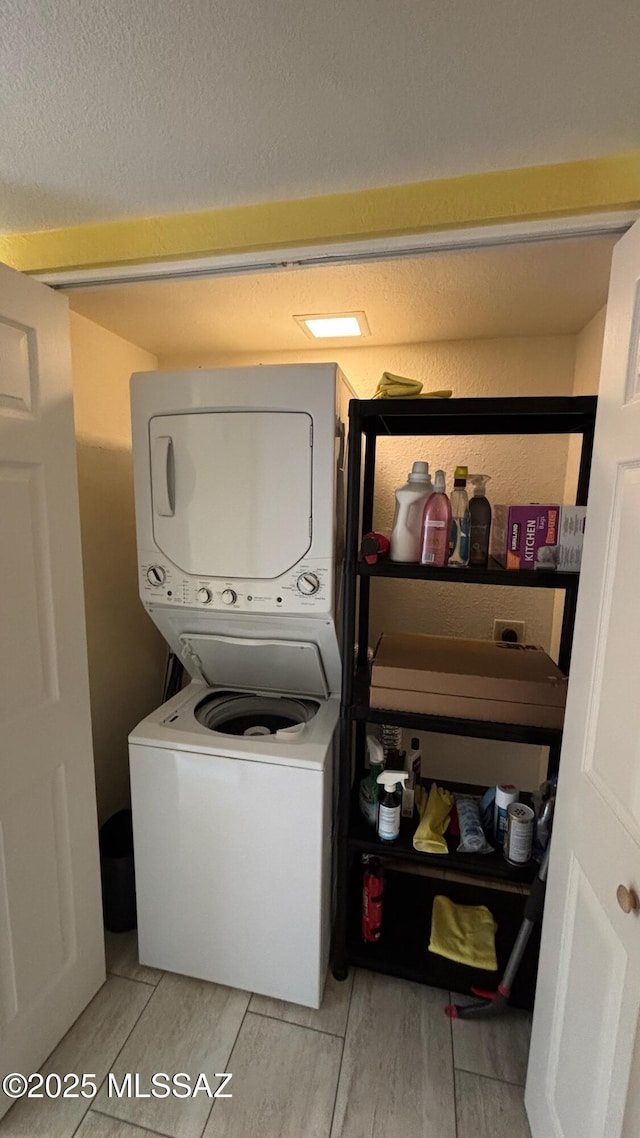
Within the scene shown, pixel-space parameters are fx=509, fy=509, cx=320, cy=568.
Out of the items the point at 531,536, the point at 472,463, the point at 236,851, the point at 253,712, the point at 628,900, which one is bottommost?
the point at 236,851

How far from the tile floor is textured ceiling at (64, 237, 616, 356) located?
6.82ft

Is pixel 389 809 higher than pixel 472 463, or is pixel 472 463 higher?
pixel 472 463

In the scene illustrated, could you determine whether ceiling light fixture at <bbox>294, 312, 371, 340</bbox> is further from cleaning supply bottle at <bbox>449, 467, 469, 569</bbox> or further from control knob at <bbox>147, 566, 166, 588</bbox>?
control knob at <bbox>147, 566, 166, 588</bbox>

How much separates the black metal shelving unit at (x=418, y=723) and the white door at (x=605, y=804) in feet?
0.77

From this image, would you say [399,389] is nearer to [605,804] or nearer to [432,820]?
[605,804]

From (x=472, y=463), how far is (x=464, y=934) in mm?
1650

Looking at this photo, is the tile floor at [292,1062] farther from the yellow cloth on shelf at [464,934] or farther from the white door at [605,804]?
the white door at [605,804]

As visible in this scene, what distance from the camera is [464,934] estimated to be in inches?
66.5

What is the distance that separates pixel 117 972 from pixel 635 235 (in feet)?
7.83

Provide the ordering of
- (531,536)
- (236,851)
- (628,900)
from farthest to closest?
(236,851) < (531,536) < (628,900)

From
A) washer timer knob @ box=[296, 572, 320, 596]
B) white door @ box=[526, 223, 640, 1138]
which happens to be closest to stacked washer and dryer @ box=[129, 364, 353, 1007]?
washer timer knob @ box=[296, 572, 320, 596]

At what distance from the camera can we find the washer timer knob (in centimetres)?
142

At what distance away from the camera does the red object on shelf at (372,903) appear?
5.30ft

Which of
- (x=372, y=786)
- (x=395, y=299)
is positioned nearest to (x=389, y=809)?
(x=372, y=786)
